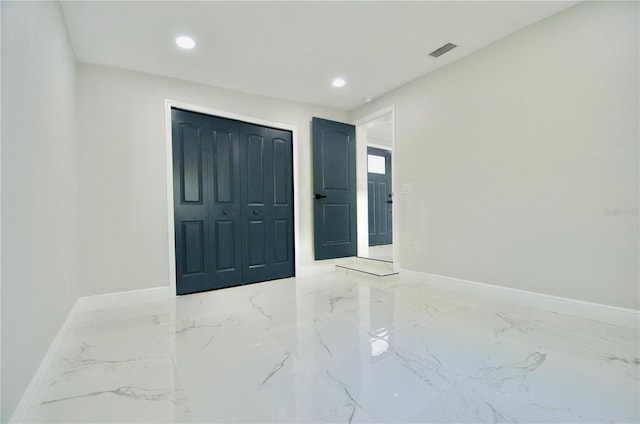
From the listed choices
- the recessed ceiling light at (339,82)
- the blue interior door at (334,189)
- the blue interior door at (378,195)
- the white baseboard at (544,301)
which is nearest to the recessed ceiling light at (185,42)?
the recessed ceiling light at (339,82)

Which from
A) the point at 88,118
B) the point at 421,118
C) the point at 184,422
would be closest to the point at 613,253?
the point at 421,118

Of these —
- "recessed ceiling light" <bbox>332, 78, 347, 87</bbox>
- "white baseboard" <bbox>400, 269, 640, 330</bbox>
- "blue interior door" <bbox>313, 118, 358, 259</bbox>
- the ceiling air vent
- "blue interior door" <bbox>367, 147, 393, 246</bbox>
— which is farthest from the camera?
"blue interior door" <bbox>367, 147, 393, 246</bbox>

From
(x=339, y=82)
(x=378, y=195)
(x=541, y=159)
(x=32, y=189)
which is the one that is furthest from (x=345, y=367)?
(x=378, y=195)

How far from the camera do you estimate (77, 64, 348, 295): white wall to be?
9.27 feet

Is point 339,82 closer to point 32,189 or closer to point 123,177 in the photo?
point 123,177

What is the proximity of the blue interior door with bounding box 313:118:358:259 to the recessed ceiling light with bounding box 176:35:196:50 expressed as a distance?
187cm

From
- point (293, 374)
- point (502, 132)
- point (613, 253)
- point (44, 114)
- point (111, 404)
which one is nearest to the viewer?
point (111, 404)

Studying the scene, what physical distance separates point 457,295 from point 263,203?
8.19 feet

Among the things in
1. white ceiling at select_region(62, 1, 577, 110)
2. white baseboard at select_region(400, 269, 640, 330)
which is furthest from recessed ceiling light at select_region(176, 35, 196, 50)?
white baseboard at select_region(400, 269, 640, 330)

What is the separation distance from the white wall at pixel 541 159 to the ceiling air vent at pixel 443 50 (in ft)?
0.93

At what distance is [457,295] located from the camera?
294 centimetres

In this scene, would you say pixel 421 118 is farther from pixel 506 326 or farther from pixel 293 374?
pixel 293 374

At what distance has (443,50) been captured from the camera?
2.85 m

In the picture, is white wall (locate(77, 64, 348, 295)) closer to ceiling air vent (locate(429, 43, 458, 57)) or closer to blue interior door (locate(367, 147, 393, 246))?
ceiling air vent (locate(429, 43, 458, 57))
